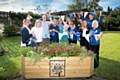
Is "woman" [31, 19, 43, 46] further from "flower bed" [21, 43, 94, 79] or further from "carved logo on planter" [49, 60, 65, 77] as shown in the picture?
"carved logo on planter" [49, 60, 65, 77]

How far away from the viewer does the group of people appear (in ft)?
15.3

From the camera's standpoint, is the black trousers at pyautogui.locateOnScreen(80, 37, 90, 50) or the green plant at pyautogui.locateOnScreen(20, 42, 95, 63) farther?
the black trousers at pyautogui.locateOnScreen(80, 37, 90, 50)

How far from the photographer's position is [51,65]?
394 cm

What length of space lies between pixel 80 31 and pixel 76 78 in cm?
170

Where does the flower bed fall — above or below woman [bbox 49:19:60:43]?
below

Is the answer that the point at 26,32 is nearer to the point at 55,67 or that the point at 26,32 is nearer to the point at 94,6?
the point at 55,67

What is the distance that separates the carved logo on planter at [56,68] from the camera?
12.9ft

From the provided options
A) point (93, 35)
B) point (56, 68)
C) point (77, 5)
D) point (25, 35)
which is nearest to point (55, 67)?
point (56, 68)

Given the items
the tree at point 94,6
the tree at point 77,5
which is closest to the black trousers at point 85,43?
the tree at point 94,6

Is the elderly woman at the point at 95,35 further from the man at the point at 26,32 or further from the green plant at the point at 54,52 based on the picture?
the man at the point at 26,32

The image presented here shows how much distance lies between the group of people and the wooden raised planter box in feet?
2.52

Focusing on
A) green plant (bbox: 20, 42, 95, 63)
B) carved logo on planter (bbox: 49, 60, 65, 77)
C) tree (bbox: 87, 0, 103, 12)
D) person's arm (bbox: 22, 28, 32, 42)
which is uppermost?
tree (bbox: 87, 0, 103, 12)

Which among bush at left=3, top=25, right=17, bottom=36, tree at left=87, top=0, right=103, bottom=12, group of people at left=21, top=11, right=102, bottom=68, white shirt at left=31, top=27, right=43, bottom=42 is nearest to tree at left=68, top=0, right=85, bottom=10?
tree at left=87, top=0, right=103, bottom=12

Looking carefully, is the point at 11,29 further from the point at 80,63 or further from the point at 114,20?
the point at 114,20
